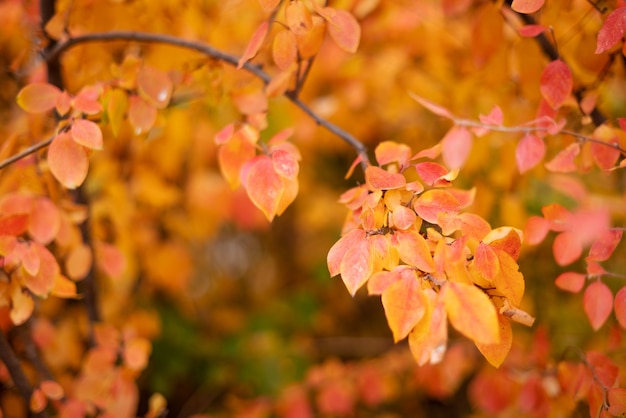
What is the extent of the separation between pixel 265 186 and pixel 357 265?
0.24 m

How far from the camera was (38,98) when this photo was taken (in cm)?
112

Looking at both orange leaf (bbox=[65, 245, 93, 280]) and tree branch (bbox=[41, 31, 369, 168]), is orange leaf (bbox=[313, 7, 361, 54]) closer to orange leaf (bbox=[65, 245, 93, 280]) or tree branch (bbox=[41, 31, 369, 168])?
tree branch (bbox=[41, 31, 369, 168])

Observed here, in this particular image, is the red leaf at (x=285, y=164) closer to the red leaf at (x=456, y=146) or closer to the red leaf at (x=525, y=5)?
the red leaf at (x=456, y=146)

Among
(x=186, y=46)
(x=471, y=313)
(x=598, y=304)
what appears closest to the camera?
(x=471, y=313)

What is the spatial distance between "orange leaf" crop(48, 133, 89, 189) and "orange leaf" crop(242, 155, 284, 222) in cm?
31

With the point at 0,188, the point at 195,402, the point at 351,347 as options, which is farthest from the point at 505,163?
the point at 195,402

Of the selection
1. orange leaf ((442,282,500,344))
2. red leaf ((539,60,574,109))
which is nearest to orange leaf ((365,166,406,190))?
orange leaf ((442,282,500,344))

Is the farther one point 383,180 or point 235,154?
point 235,154

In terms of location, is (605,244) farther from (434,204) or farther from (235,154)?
(235,154)

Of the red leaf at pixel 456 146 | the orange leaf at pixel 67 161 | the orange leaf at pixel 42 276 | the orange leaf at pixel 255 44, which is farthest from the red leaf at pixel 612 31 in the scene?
the orange leaf at pixel 42 276

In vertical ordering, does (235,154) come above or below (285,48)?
below

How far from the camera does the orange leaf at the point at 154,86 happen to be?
1.19 m

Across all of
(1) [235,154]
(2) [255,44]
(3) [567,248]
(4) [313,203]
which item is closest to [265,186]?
(1) [235,154]

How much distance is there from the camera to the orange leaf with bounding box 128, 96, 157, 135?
1.17m
